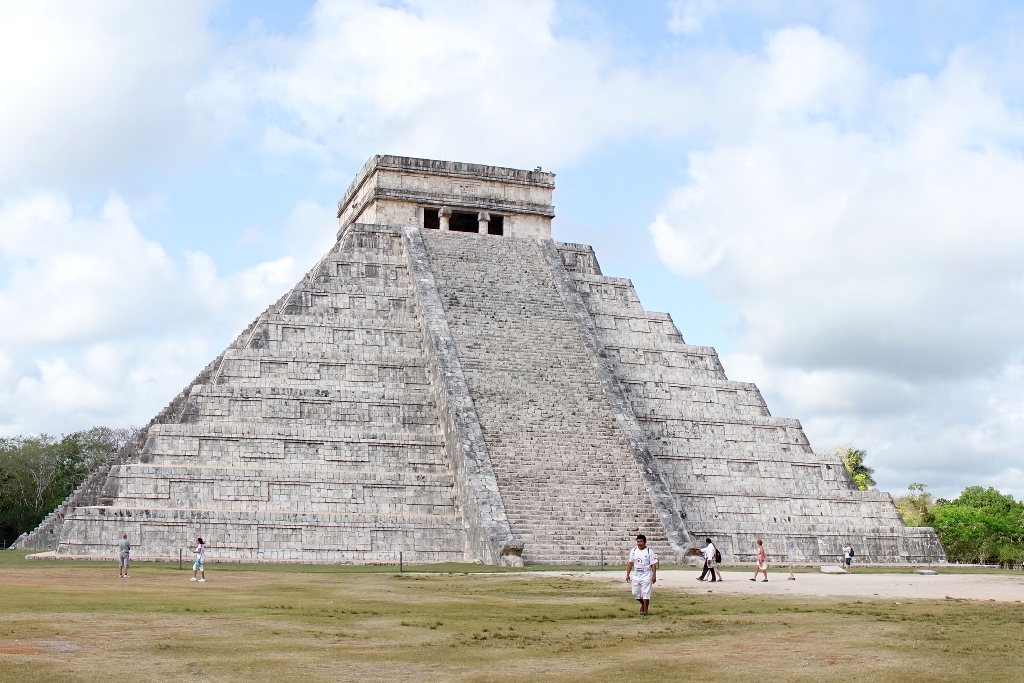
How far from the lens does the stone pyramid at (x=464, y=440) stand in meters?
22.7

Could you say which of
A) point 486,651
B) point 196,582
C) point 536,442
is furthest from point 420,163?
point 486,651

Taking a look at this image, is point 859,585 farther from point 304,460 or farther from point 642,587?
point 304,460

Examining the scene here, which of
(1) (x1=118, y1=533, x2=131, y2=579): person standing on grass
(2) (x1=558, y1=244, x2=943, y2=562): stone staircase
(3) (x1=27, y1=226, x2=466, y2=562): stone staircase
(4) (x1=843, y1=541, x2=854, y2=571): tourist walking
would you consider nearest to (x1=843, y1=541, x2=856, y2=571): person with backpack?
(4) (x1=843, y1=541, x2=854, y2=571): tourist walking

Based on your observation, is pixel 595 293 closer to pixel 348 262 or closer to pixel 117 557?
pixel 348 262

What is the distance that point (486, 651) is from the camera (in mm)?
10000

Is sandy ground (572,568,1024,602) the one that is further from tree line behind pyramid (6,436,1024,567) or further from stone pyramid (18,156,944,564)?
tree line behind pyramid (6,436,1024,567)

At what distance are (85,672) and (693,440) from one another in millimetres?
20111

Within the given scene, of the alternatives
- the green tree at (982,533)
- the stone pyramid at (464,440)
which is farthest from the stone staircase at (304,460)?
the green tree at (982,533)

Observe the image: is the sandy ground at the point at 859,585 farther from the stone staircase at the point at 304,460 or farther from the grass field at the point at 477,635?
the stone staircase at the point at 304,460

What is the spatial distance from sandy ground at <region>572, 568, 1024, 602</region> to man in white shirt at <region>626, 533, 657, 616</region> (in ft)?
10.7

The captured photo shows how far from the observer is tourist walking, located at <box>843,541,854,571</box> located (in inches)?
941

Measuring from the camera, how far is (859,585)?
17656 mm

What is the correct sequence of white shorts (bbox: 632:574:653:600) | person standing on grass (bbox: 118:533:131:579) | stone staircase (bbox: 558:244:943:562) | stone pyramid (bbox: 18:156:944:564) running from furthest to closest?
stone staircase (bbox: 558:244:943:562) < stone pyramid (bbox: 18:156:944:564) < person standing on grass (bbox: 118:533:131:579) < white shorts (bbox: 632:574:653:600)

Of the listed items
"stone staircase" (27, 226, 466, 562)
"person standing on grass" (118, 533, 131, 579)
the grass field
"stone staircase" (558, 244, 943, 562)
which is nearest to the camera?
the grass field
